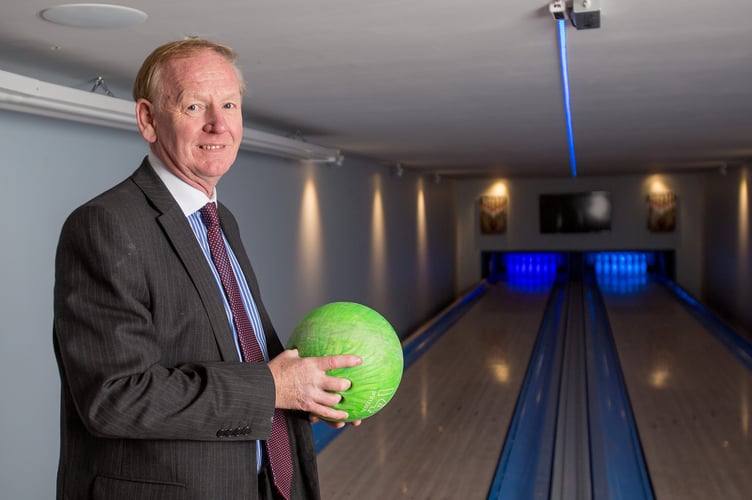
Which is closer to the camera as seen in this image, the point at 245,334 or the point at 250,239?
the point at 245,334

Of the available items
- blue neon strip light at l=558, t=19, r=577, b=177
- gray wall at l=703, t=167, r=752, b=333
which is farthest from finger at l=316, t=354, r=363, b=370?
gray wall at l=703, t=167, r=752, b=333

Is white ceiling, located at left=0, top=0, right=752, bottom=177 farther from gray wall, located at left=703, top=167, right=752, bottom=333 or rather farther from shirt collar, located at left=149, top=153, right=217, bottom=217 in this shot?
gray wall, located at left=703, top=167, right=752, bottom=333

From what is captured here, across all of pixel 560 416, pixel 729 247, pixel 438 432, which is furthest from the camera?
pixel 729 247

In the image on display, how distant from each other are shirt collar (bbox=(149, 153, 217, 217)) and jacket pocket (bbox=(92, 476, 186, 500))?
417 mm

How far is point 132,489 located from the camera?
1095 mm

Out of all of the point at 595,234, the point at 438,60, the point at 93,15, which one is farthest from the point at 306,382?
the point at 595,234

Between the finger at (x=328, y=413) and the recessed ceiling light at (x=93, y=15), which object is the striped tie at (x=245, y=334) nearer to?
the finger at (x=328, y=413)

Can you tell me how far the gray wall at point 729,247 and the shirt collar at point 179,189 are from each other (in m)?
8.81

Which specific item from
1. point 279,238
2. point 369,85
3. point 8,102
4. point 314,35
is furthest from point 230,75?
point 279,238

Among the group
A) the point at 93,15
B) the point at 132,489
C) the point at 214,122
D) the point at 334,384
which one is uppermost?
the point at 93,15

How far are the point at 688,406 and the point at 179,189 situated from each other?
4878mm

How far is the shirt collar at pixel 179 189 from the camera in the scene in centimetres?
121

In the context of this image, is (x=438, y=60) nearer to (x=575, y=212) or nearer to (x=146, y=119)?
(x=146, y=119)

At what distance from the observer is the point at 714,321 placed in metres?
8.52
